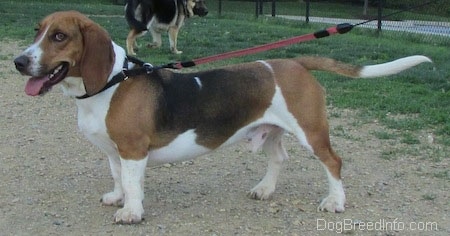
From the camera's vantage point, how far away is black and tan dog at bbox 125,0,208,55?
13.4m

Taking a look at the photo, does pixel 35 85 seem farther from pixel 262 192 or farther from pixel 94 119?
pixel 262 192

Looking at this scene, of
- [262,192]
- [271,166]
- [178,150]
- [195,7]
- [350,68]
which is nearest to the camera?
[178,150]

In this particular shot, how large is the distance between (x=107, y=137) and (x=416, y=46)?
10989 mm

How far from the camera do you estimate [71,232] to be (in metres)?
4.79

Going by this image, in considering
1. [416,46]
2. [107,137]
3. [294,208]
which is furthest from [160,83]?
[416,46]

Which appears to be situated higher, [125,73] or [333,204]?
[125,73]

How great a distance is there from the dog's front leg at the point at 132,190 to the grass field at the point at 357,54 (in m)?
3.16

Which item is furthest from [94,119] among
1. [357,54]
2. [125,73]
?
[357,54]

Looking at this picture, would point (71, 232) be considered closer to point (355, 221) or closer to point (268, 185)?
point (268, 185)

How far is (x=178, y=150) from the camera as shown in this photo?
16.4 feet

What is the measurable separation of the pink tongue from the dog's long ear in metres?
0.25

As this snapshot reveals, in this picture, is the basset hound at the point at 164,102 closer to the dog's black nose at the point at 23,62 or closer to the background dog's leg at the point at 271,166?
the dog's black nose at the point at 23,62

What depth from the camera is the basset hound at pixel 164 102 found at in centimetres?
456

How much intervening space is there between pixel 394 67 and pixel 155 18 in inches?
363
